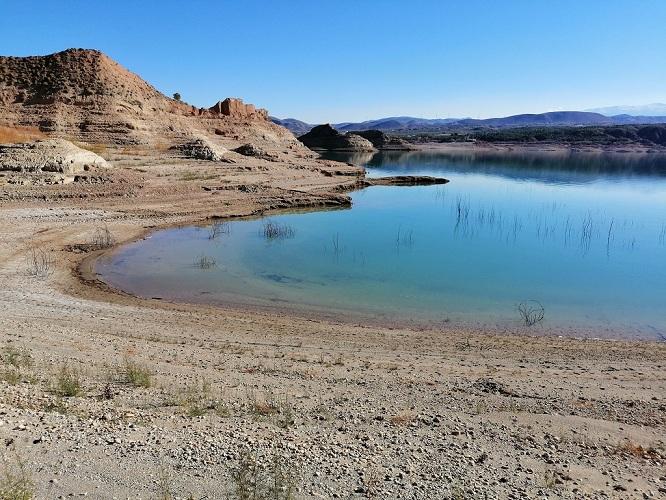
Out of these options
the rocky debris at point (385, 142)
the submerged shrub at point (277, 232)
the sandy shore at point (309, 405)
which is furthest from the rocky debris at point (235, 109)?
the sandy shore at point (309, 405)

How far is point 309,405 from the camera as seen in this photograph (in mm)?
6883

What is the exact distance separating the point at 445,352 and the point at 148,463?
22.0ft

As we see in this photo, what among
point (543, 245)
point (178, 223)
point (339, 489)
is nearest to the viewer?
point (339, 489)

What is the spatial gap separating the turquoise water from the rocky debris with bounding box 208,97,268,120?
51.4m

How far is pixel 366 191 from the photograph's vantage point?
40.2 metres

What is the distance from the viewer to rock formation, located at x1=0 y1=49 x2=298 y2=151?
4225cm

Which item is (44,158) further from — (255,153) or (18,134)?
(255,153)

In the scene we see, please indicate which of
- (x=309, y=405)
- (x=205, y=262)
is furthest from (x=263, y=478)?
(x=205, y=262)

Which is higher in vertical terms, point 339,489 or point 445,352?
point 339,489

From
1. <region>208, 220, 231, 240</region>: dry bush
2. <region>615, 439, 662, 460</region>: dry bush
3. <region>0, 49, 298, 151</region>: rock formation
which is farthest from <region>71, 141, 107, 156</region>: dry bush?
<region>615, 439, 662, 460</region>: dry bush

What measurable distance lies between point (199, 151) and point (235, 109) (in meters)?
38.6

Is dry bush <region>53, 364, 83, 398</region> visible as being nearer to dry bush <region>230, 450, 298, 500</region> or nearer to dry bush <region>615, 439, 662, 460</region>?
dry bush <region>230, 450, 298, 500</region>

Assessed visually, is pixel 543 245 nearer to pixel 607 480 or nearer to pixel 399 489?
pixel 607 480

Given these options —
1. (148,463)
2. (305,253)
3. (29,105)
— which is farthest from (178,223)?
(29,105)
